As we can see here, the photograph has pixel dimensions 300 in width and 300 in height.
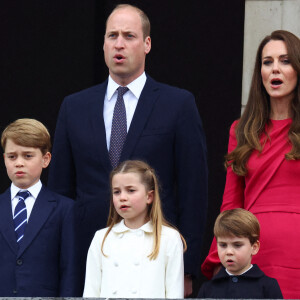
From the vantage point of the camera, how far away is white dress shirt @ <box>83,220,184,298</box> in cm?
582

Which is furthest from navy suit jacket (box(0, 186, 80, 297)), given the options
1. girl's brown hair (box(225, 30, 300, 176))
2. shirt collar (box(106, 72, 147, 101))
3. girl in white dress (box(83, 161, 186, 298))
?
girl's brown hair (box(225, 30, 300, 176))

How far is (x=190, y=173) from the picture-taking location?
6.22m

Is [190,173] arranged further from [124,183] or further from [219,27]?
[219,27]

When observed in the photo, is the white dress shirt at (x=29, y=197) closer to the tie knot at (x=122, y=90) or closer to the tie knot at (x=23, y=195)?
the tie knot at (x=23, y=195)

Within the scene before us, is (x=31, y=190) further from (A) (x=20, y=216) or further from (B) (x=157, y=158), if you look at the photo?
(B) (x=157, y=158)

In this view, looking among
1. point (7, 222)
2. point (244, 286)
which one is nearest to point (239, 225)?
point (244, 286)

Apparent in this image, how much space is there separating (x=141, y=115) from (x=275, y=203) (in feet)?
2.97

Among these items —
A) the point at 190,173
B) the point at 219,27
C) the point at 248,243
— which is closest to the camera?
the point at 248,243

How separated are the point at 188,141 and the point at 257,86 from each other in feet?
1.58

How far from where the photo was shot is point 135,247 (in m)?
5.88

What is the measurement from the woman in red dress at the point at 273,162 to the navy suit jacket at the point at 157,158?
0.20 metres

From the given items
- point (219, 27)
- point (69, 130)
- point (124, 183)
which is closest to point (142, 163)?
point (124, 183)

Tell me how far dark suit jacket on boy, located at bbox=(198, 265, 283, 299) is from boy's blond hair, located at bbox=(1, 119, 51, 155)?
1.20 metres

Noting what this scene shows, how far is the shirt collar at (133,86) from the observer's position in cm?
641
